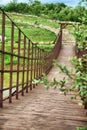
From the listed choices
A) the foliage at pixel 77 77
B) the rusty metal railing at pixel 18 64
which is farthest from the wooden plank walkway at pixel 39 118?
the foliage at pixel 77 77

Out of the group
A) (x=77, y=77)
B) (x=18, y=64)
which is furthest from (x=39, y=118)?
(x=18, y=64)

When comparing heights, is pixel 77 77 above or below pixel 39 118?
above

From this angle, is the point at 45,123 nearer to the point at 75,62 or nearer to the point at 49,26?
the point at 75,62

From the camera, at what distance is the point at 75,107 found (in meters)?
7.48

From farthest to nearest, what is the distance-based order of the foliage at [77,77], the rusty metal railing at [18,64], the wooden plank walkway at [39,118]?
the rusty metal railing at [18,64]
the wooden plank walkway at [39,118]
the foliage at [77,77]

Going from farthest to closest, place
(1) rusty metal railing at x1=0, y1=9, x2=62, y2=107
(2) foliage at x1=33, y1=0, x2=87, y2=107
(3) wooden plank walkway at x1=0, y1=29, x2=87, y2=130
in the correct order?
(1) rusty metal railing at x1=0, y1=9, x2=62, y2=107, (3) wooden plank walkway at x1=0, y1=29, x2=87, y2=130, (2) foliage at x1=33, y1=0, x2=87, y2=107

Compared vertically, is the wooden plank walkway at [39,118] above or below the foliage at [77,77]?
below

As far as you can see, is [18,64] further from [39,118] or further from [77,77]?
[77,77]

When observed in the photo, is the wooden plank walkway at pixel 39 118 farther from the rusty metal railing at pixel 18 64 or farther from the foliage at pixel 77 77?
the foliage at pixel 77 77

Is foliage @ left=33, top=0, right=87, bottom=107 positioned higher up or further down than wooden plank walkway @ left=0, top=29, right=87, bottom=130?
higher up

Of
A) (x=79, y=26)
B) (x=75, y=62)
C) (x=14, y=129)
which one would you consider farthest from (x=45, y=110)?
(x=75, y=62)

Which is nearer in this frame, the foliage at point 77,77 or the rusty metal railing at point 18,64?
the foliage at point 77,77

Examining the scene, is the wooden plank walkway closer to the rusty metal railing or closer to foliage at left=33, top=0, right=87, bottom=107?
the rusty metal railing

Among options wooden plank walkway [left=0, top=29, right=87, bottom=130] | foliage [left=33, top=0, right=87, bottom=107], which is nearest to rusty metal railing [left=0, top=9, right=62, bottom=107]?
wooden plank walkway [left=0, top=29, right=87, bottom=130]
